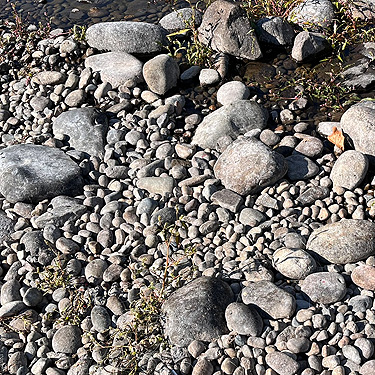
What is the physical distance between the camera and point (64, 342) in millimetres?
3287

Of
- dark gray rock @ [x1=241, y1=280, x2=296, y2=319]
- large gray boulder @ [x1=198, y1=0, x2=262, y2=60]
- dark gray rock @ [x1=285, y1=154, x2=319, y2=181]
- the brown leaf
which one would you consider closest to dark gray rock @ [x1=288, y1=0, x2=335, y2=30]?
large gray boulder @ [x1=198, y1=0, x2=262, y2=60]

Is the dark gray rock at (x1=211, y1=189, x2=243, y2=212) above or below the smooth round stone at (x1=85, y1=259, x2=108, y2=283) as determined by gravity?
above

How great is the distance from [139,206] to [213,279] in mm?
1028

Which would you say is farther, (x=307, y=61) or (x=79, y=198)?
(x=307, y=61)

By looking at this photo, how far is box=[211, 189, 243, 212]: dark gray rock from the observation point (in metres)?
4.02

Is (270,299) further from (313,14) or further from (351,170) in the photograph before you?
(313,14)

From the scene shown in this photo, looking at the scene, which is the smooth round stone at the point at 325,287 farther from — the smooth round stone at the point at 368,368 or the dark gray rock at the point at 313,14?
the dark gray rock at the point at 313,14

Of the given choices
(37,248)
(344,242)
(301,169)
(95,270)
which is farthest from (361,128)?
(37,248)

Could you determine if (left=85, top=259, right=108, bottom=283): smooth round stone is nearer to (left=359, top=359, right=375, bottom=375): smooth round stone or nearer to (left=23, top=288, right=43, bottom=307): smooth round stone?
(left=23, top=288, right=43, bottom=307): smooth round stone

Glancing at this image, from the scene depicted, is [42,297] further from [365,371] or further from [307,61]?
[307,61]

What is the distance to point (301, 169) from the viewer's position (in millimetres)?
4297

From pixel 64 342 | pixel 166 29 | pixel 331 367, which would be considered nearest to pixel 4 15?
pixel 166 29

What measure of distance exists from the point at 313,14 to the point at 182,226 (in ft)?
11.3

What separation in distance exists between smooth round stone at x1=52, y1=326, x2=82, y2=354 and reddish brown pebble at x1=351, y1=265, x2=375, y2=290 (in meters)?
1.84
